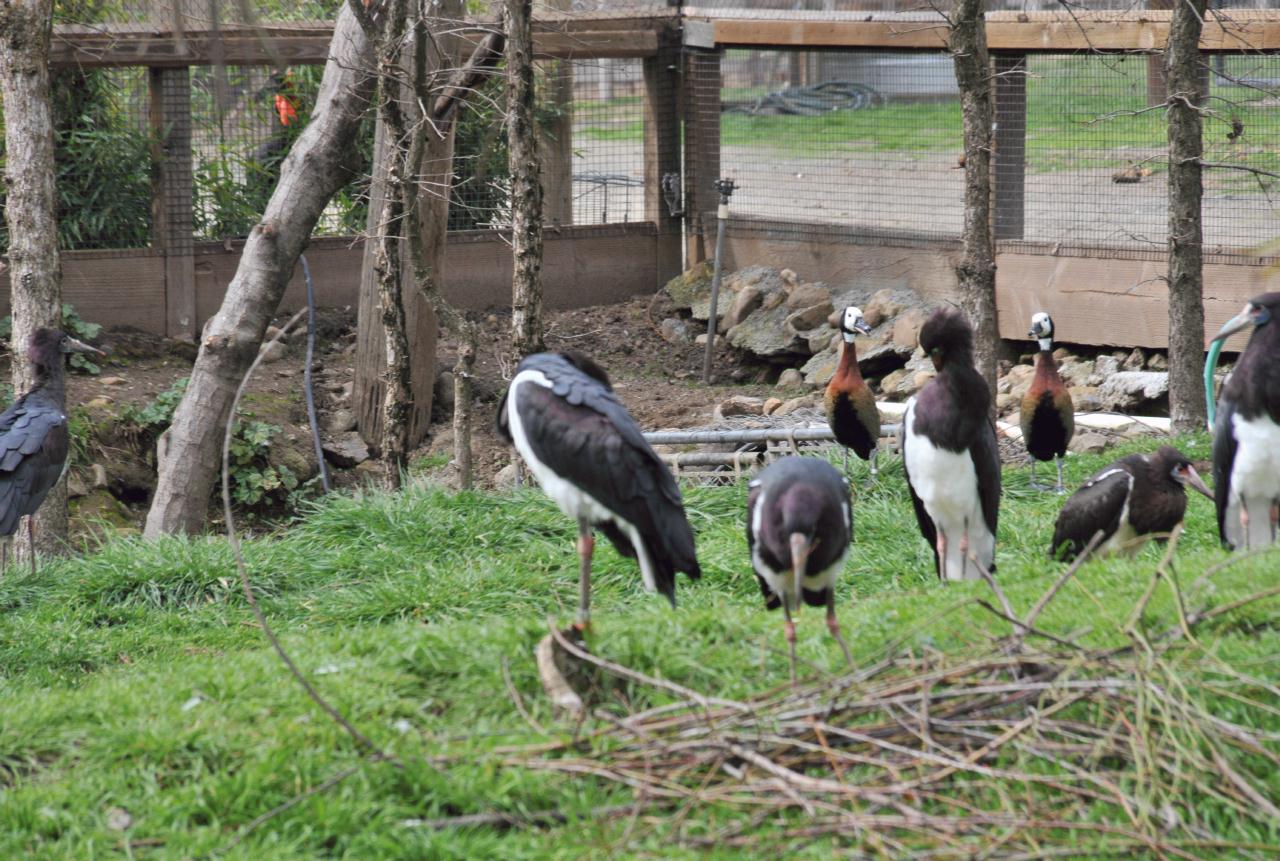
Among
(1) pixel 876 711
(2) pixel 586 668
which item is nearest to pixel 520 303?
(2) pixel 586 668

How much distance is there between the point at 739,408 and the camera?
37.5 feet

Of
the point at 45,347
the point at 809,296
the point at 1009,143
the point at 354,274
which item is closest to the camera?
the point at 45,347

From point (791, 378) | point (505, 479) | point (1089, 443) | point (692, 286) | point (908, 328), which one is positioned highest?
point (692, 286)

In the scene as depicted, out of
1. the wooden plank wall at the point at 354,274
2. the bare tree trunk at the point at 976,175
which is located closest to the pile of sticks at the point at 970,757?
the bare tree trunk at the point at 976,175

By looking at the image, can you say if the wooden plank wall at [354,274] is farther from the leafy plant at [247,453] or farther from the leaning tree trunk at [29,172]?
the leaning tree trunk at [29,172]

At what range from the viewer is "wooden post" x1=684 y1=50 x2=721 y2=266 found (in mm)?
14258

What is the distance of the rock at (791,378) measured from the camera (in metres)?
12.7

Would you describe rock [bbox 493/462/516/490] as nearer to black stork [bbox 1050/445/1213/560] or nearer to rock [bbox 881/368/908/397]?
rock [bbox 881/368/908/397]

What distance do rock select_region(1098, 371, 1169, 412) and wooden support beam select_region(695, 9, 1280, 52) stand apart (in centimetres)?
247

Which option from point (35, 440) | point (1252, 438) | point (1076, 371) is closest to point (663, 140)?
point (1076, 371)

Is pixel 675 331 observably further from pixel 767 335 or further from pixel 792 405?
pixel 792 405

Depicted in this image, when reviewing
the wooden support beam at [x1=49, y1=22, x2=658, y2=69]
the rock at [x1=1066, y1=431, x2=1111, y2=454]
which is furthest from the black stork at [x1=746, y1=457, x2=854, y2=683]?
the rock at [x1=1066, y1=431, x2=1111, y2=454]

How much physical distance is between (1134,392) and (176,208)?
25.4ft

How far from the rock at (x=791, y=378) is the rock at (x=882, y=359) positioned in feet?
1.94
